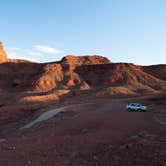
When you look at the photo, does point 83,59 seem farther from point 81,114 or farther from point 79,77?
point 81,114

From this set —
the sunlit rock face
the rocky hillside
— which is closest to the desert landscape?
the rocky hillside

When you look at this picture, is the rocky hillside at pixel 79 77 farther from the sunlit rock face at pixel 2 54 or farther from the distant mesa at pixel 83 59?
the distant mesa at pixel 83 59

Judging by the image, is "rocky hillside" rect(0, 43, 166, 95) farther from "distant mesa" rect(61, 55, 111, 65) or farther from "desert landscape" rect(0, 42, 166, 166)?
"distant mesa" rect(61, 55, 111, 65)

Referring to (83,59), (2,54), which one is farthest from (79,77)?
(2,54)

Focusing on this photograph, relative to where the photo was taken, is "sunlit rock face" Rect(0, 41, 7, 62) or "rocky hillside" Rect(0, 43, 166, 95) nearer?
"rocky hillside" Rect(0, 43, 166, 95)

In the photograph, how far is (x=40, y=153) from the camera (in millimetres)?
9820

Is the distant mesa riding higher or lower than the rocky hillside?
higher

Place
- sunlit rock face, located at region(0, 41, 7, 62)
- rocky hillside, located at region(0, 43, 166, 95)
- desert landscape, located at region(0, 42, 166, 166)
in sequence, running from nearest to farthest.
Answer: desert landscape, located at region(0, 42, 166, 166) < rocky hillside, located at region(0, 43, 166, 95) < sunlit rock face, located at region(0, 41, 7, 62)

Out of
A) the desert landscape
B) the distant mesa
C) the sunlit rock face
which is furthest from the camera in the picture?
the distant mesa

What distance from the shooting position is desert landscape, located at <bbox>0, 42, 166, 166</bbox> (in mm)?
9117

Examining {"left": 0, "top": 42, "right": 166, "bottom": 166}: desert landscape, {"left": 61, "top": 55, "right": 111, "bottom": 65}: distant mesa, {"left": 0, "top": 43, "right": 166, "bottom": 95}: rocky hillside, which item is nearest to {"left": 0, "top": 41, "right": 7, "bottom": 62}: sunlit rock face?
{"left": 0, "top": 42, "right": 166, "bottom": 166}: desert landscape

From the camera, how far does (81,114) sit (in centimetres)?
2600

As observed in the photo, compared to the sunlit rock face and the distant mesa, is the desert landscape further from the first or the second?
the sunlit rock face

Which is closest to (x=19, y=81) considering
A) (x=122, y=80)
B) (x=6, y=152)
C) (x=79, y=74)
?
(x=79, y=74)
